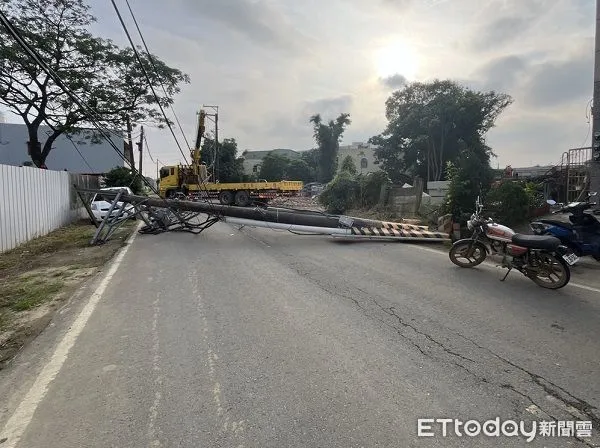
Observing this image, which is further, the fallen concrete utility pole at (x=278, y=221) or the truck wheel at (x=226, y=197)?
the truck wheel at (x=226, y=197)

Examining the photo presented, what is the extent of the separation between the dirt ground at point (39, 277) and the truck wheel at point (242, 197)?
12.9m

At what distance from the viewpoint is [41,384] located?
3703mm

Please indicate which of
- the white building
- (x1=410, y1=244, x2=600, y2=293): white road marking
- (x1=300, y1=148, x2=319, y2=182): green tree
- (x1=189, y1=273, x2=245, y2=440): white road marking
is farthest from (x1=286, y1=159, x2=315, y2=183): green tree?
(x1=189, y1=273, x2=245, y2=440): white road marking

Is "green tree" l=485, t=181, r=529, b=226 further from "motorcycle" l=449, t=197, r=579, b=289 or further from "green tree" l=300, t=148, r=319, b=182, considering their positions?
"green tree" l=300, t=148, r=319, b=182

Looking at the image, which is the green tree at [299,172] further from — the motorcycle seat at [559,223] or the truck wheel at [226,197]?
the motorcycle seat at [559,223]

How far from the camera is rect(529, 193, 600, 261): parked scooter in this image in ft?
24.4

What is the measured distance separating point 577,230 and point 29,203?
14.8 m

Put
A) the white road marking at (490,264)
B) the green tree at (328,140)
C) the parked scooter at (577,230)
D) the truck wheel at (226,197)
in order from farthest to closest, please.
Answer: the green tree at (328,140) → the truck wheel at (226,197) → the parked scooter at (577,230) → the white road marking at (490,264)

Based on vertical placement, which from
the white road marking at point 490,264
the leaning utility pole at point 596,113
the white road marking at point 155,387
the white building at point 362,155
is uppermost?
the white building at point 362,155

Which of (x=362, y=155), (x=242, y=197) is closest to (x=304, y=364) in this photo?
(x=242, y=197)

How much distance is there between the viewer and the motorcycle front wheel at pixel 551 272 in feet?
20.5

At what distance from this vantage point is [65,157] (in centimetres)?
5044


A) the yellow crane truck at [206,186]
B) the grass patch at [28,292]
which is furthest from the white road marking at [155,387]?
the yellow crane truck at [206,186]

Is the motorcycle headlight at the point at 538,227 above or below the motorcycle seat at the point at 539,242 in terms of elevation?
above
